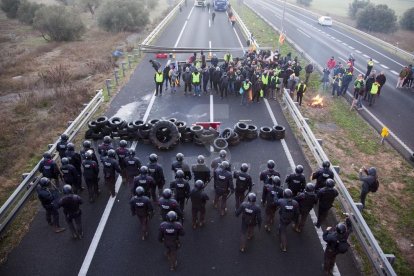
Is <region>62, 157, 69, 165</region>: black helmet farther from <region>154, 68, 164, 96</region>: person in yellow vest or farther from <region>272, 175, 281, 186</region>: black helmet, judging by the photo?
<region>154, 68, 164, 96</region>: person in yellow vest

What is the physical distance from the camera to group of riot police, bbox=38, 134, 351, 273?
850cm

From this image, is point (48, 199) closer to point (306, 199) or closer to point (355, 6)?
point (306, 199)

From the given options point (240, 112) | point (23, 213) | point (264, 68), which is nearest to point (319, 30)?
point (264, 68)

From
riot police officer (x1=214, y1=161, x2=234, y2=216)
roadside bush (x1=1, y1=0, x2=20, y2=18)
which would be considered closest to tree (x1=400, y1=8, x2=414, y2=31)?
riot police officer (x1=214, y1=161, x2=234, y2=216)

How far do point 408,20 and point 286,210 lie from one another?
5412 cm

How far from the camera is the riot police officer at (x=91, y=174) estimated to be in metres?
10.1

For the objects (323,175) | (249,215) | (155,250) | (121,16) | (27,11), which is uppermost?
(121,16)

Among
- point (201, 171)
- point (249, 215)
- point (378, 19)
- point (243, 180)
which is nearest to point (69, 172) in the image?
point (201, 171)

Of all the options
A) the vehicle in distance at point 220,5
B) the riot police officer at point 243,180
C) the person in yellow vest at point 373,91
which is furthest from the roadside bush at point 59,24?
the riot police officer at point 243,180

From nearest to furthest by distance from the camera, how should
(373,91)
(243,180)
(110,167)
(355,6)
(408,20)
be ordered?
(243,180)
(110,167)
(373,91)
(408,20)
(355,6)

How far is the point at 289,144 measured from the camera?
13.9 metres

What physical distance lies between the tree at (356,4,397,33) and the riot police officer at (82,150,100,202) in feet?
169

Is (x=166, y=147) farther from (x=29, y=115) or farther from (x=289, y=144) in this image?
(x=29, y=115)

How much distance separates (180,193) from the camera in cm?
949
